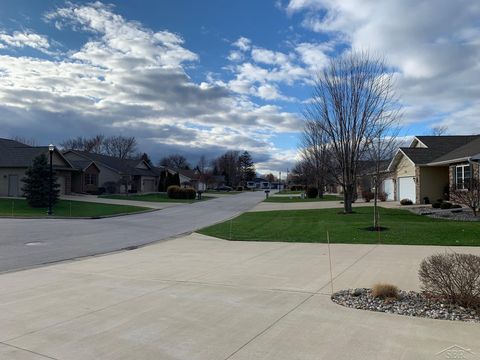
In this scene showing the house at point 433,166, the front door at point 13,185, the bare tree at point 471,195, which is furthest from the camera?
the front door at point 13,185

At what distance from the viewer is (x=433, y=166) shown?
34.2 m

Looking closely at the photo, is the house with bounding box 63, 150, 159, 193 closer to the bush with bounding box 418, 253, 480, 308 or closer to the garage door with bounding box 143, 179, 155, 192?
the garage door with bounding box 143, 179, 155, 192

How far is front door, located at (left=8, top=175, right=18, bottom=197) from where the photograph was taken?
42.1 meters

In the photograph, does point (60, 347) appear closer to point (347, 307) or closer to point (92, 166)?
point (347, 307)

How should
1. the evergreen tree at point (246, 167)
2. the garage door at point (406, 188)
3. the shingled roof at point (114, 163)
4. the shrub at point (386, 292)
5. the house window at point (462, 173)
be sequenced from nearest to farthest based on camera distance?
the shrub at point (386, 292) < the house window at point (462, 173) < the garage door at point (406, 188) < the shingled roof at point (114, 163) < the evergreen tree at point (246, 167)

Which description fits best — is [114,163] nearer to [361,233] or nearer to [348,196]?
[348,196]

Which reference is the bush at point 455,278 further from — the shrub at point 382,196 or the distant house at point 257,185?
the distant house at point 257,185

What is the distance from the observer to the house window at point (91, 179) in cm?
5472

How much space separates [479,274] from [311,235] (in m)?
11.0

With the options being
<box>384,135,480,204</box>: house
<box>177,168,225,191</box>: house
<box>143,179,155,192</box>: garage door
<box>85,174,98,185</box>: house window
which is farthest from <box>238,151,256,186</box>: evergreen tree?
<box>384,135,480,204</box>: house

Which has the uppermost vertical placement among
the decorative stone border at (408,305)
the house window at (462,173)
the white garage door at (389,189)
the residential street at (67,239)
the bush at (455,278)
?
the house window at (462,173)

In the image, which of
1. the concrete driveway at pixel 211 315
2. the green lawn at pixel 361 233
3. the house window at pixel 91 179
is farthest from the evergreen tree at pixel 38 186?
the concrete driveway at pixel 211 315

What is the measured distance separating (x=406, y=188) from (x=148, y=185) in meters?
46.0

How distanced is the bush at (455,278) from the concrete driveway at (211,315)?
0.72 m
